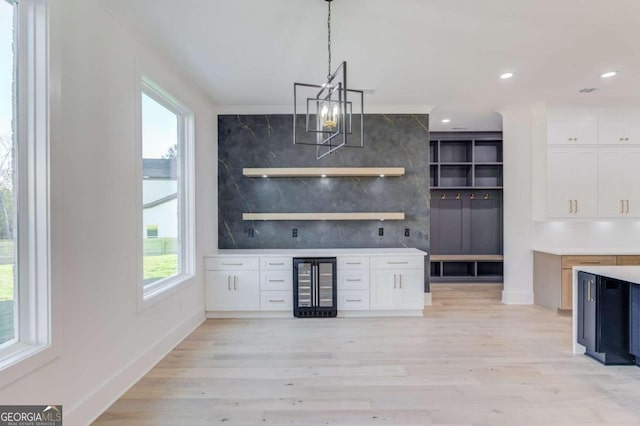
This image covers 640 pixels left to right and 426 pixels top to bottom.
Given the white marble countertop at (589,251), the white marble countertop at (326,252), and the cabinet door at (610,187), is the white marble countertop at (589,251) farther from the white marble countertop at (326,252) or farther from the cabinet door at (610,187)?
the white marble countertop at (326,252)

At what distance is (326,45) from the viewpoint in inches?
123

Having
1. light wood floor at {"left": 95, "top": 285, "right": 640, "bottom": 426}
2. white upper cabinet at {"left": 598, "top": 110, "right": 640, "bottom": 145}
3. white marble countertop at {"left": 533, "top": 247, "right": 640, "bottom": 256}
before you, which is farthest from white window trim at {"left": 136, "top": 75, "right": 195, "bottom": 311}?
white upper cabinet at {"left": 598, "top": 110, "right": 640, "bottom": 145}

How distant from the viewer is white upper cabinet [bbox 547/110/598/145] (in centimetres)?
490

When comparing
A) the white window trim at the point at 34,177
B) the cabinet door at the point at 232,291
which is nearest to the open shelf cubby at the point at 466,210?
the cabinet door at the point at 232,291

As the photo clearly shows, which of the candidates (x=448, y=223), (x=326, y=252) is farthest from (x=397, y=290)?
(x=448, y=223)

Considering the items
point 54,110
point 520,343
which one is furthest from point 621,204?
point 54,110

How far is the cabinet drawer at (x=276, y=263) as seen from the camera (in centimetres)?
454

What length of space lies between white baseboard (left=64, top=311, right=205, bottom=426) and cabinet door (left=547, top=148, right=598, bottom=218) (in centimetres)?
512

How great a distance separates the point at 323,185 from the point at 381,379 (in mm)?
2876

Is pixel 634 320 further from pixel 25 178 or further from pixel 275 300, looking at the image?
pixel 25 178

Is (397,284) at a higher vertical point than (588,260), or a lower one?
lower

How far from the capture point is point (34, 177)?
191 centimetres

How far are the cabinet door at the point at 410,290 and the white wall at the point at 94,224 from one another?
2.88 metres

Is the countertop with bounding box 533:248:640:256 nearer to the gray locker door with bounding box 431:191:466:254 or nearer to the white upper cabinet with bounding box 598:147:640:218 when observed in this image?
the white upper cabinet with bounding box 598:147:640:218
